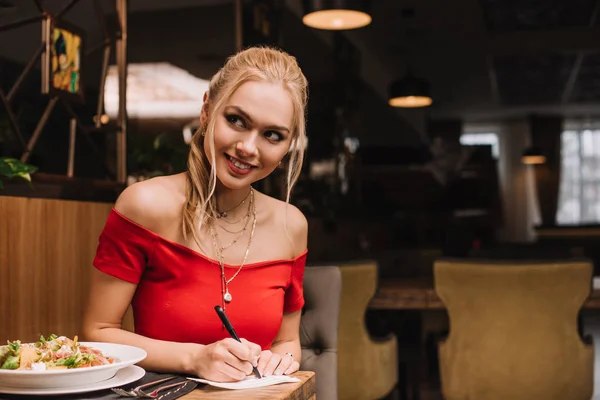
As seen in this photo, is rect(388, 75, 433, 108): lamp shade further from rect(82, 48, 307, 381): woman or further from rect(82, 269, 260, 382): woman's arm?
Result: rect(82, 269, 260, 382): woman's arm

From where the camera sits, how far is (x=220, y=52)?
12.9 feet

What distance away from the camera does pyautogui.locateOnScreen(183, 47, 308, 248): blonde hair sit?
1.56 m

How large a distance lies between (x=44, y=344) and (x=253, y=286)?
502 millimetres

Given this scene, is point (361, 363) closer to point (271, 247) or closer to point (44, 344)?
point (271, 247)

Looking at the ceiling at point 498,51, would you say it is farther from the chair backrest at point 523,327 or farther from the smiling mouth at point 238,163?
the smiling mouth at point 238,163

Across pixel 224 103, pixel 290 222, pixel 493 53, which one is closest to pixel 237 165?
pixel 224 103

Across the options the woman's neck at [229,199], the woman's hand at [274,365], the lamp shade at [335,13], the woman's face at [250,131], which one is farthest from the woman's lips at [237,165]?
the lamp shade at [335,13]

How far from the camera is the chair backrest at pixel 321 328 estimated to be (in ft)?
7.18

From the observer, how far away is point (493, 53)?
16.0 feet

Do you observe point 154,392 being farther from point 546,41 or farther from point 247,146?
point 546,41

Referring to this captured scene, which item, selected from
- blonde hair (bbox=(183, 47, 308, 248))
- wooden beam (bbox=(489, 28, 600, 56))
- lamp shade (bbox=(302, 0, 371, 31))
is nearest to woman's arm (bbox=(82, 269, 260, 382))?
blonde hair (bbox=(183, 47, 308, 248))

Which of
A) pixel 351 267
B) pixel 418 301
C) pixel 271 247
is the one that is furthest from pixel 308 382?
pixel 418 301

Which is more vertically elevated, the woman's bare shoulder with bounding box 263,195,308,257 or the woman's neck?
the woman's neck

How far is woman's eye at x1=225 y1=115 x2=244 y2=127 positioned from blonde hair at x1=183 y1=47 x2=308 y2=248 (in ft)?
0.09
